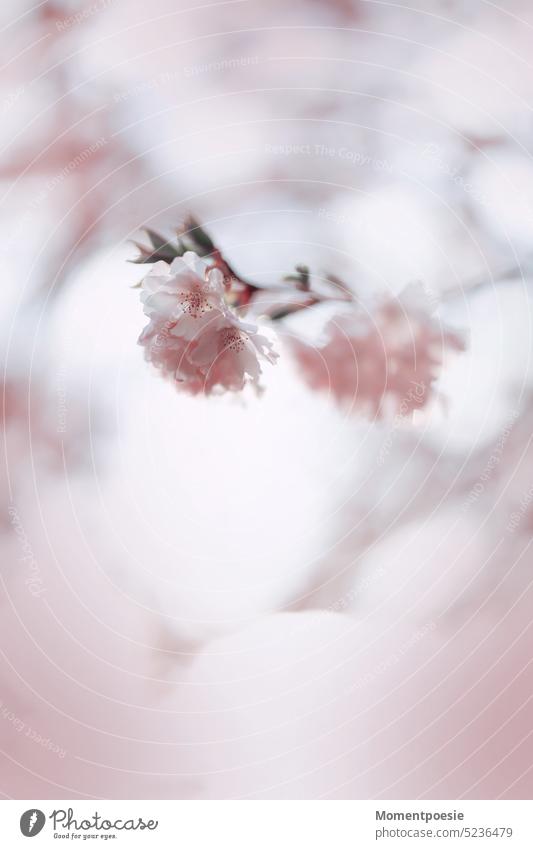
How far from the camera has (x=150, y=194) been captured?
2.41 feet

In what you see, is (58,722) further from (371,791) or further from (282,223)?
(282,223)

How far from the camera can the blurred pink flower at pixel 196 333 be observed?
71cm
